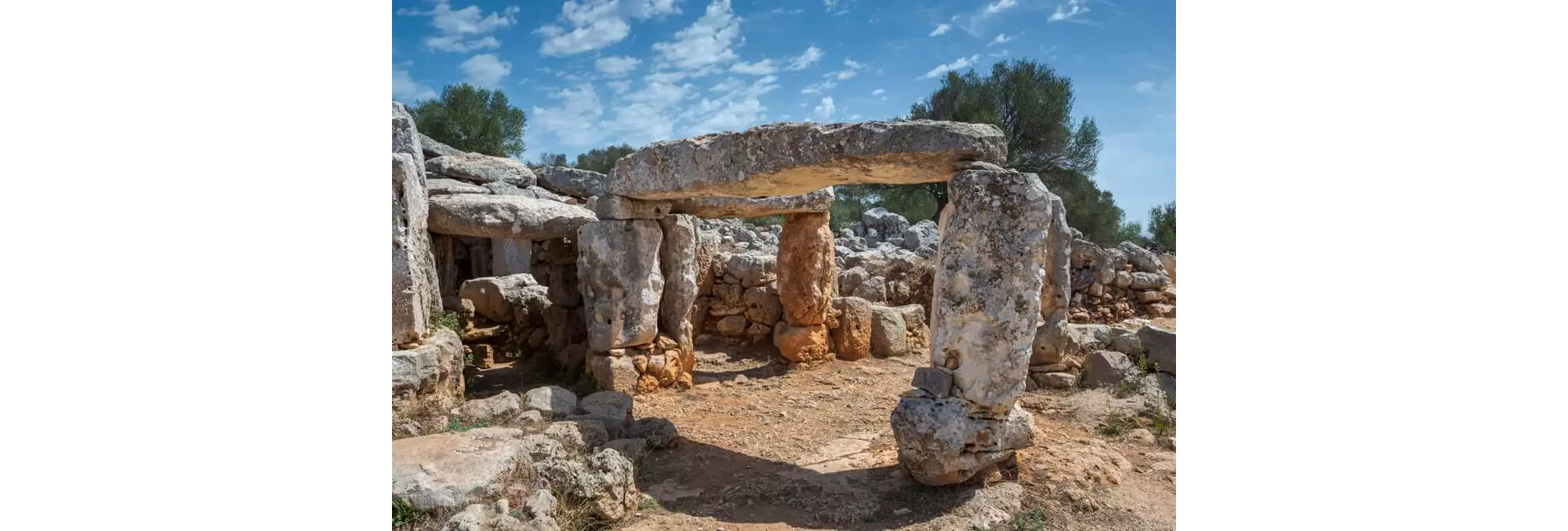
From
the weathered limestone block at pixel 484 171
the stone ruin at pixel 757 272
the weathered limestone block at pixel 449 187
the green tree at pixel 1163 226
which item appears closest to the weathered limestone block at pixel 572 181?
the stone ruin at pixel 757 272

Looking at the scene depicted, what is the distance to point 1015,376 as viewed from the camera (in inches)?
157

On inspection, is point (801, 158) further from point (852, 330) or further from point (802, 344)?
point (852, 330)

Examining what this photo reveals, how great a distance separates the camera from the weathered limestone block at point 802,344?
27.2 feet

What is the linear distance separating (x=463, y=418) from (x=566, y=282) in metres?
3.25

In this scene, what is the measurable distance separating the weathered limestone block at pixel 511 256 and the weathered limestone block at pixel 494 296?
1.56m

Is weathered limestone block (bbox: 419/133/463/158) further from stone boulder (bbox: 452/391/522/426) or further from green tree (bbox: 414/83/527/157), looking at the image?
stone boulder (bbox: 452/391/522/426)

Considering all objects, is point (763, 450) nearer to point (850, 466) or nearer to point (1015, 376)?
point (850, 466)

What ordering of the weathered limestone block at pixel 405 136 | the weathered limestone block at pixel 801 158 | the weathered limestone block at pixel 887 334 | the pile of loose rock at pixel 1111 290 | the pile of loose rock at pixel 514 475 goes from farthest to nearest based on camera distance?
1. the pile of loose rock at pixel 1111 290
2. the weathered limestone block at pixel 887 334
3. the weathered limestone block at pixel 405 136
4. the weathered limestone block at pixel 801 158
5. the pile of loose rock at pixel 514 475

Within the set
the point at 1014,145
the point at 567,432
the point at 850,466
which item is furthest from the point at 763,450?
the point at 1014,145

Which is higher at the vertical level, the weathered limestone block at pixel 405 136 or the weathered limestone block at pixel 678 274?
the weathered limestone block at pixel 405 136

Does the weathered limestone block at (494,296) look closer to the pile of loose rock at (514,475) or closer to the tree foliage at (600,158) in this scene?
the pile of loose rock at (514,475)

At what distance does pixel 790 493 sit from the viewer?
4438 mm

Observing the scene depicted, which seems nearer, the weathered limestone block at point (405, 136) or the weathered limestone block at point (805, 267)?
the weathered limestone block at point (405, 136)

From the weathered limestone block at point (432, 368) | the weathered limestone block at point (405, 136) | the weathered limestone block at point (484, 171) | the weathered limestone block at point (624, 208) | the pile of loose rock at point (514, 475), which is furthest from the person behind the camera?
the weathered limestone block at point (484, 171)
